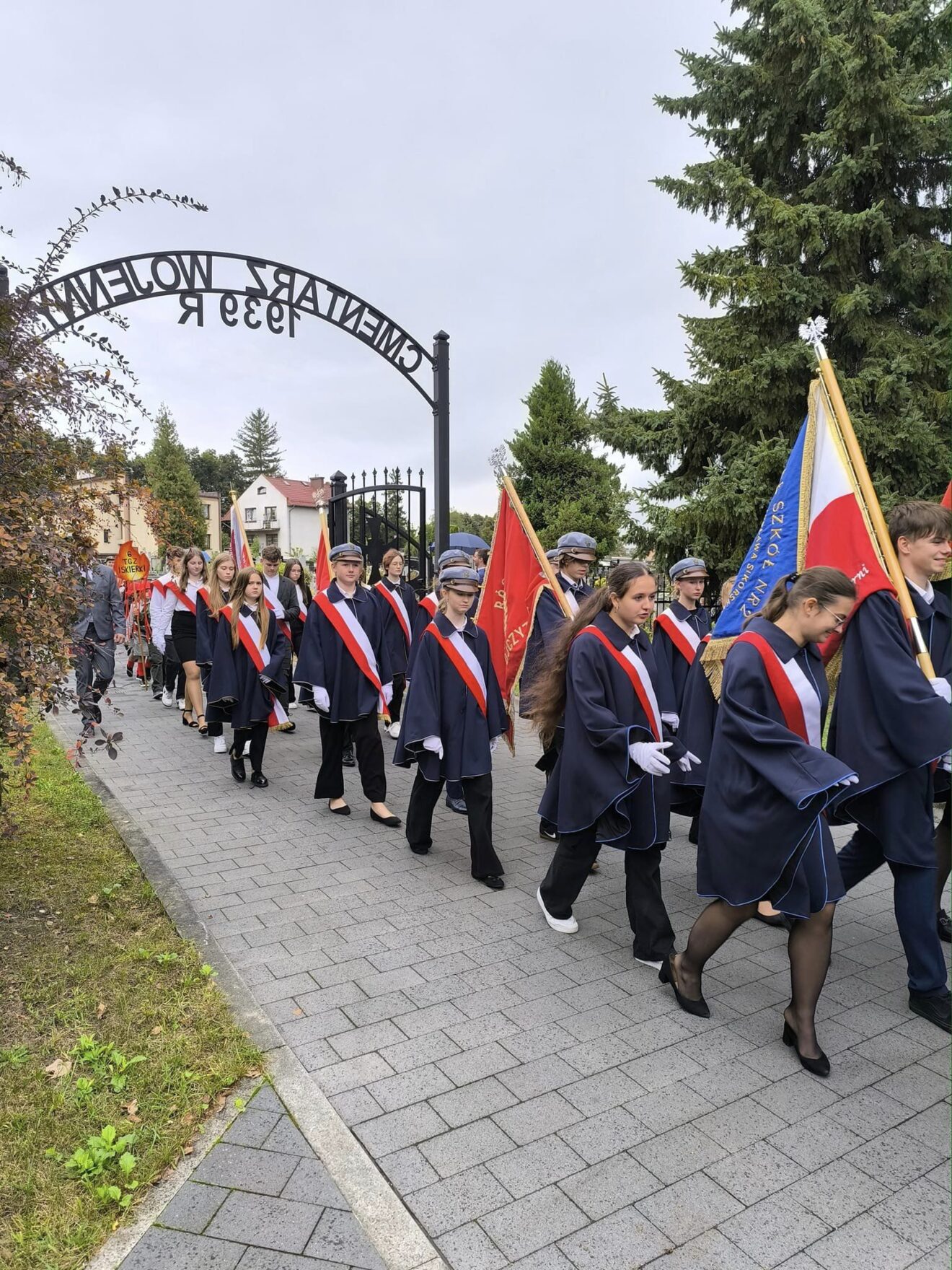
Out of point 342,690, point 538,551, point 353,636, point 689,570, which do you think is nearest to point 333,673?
point 342,690

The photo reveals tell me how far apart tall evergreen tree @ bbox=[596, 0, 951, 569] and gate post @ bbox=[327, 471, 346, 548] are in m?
4.48

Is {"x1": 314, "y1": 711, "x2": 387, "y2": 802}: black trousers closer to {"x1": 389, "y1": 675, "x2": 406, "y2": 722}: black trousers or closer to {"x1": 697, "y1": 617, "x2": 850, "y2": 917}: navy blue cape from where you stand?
{"x1": 389, "y1": 675, "x2": 406, "y2": 722}: black trousers

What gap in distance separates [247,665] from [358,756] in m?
1.54

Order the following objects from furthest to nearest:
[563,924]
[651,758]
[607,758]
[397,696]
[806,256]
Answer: [806,256] < [397,696] < [563,924] < [607,758] < [651,758]

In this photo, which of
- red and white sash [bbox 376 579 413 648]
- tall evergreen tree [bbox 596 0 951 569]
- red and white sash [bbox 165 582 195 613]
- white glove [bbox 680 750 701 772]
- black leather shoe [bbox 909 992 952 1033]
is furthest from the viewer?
tall evergreen tree [bbox 596 0 951 569]

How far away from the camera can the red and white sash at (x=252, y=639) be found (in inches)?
291

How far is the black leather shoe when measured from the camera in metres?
3.60

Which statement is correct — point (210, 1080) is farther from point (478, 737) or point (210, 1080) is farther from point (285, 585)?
point (285, 585)

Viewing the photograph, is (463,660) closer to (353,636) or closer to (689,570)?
(353,636)

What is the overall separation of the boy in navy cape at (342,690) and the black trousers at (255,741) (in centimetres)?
102

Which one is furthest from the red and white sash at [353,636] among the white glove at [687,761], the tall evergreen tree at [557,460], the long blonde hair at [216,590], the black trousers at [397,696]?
the tall evergreen tree at [557,460]

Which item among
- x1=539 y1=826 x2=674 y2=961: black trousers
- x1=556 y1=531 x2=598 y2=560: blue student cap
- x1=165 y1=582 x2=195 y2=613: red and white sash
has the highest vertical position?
x1=556 y1=531 x2=598 y2=560: blue student cap

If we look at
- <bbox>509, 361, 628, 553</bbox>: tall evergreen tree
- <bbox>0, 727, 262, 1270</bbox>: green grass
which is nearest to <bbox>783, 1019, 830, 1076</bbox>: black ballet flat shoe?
<bbox>0, 727, 262, 1270</bbox>: green grass

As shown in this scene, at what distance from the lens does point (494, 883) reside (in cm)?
515
